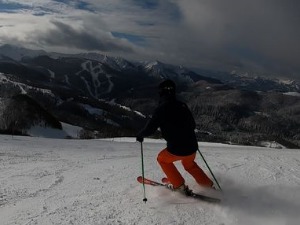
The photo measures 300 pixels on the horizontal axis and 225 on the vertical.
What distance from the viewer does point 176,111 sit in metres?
7.89

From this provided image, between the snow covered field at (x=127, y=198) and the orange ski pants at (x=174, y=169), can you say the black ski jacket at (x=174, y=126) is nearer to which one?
the orange ski pants at (x=174, y=169)

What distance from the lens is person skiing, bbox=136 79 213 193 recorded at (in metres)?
7.82

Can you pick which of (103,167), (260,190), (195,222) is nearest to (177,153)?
(195,222)

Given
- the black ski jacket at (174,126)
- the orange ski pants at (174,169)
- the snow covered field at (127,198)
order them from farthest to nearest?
the orange ski pants at (174,169) < the black ski jacket at (174,126) < the snow covered field at (127,198)

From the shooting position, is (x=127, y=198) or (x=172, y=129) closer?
(x=172, y=129)

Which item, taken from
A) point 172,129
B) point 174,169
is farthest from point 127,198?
point 172,129

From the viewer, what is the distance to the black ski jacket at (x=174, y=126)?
25.6 ft

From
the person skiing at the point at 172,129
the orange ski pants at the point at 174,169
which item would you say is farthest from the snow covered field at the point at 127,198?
the person skiing at the point at 172,129

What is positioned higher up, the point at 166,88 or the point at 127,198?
the point at 166,88

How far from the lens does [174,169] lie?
8484mm

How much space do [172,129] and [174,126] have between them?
0.24 ft

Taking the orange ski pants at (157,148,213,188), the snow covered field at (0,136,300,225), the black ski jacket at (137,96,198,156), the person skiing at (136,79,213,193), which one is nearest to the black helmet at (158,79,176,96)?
the person skiing at (136,79,213,193)

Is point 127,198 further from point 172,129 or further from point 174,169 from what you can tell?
point 172,129

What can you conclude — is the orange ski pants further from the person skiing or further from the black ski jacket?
the black ski jacket
